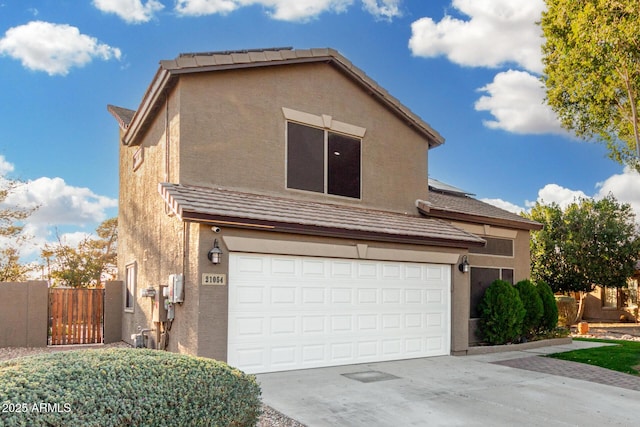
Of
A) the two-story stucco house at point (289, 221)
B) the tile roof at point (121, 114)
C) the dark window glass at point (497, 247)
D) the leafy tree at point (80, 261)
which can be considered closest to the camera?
the two-story stucco house at point (289, 221)

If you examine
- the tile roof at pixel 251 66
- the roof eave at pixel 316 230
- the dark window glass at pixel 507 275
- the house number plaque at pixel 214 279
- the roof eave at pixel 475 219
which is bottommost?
the dark window glass at pixel 507 275

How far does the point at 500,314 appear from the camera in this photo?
13703 millimetres

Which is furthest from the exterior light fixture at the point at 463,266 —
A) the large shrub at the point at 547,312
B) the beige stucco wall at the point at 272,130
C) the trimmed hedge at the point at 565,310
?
the trimmed hedge at the point at 565,310

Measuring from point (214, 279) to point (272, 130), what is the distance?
3.74 meters

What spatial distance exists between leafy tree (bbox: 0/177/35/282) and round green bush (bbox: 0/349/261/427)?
17249mm

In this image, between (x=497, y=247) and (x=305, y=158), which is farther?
(x=497, y=247)

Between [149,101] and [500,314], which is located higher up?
[149,101]

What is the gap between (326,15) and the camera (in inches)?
550

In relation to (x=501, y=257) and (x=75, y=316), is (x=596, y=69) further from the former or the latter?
(x=75, y=316)

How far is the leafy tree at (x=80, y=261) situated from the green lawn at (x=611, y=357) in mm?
19899

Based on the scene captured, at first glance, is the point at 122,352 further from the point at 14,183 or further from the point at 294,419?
the point at 14,183

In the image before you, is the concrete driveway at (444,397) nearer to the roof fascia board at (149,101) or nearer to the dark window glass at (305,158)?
the dark window glass at (305,158)

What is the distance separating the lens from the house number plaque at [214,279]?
8688mm

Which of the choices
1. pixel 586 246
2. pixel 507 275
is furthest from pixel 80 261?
pixel 586 246
